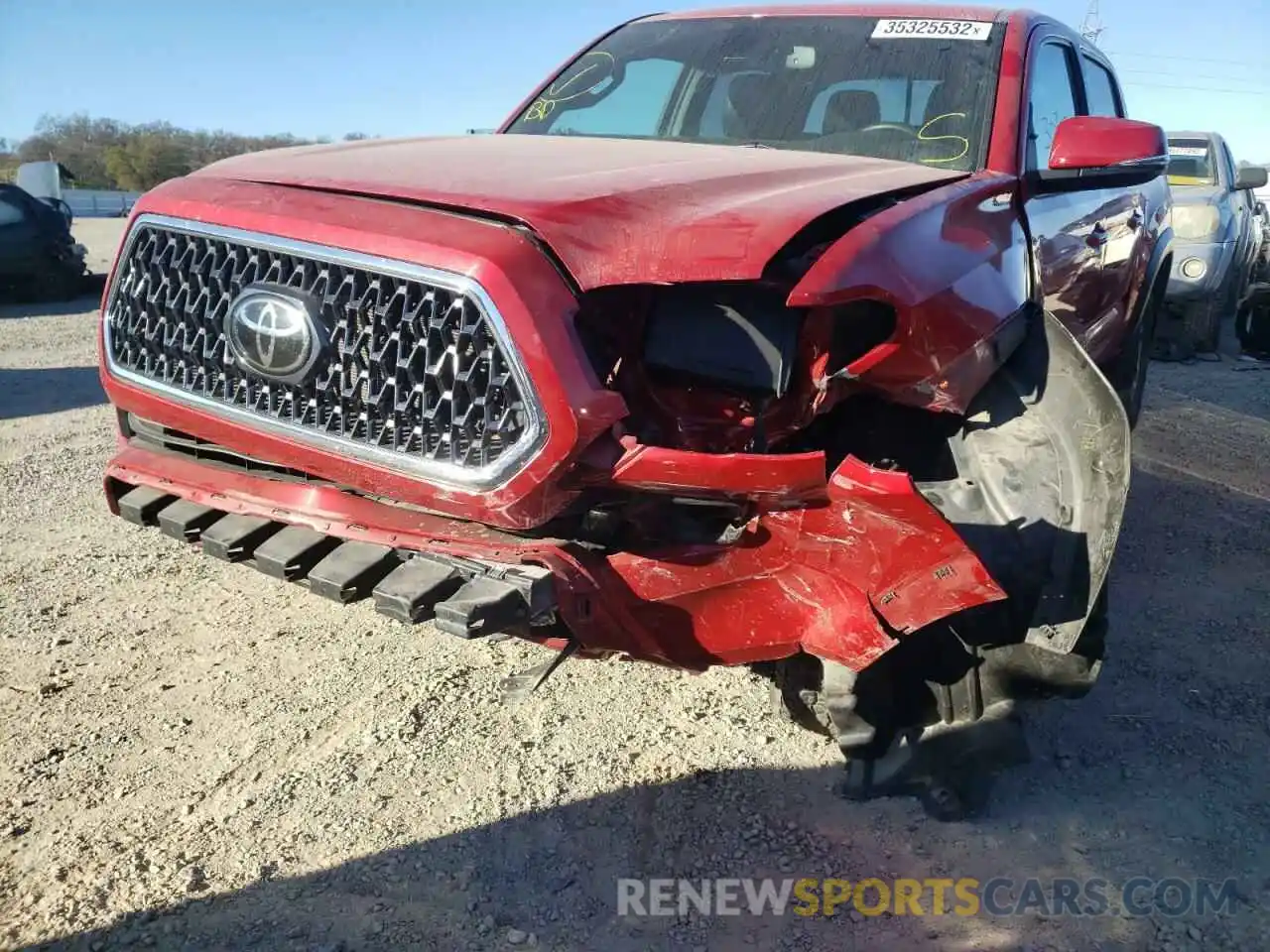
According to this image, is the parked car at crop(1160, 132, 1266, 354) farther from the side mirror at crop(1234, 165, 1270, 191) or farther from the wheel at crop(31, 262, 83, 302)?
the wheel at crop(31, 262, 83, 302)

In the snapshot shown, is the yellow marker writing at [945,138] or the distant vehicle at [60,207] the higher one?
the yellow marker writing at [945,138]

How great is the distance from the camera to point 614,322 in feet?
7.24

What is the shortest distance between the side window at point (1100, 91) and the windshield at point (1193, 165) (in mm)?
5666

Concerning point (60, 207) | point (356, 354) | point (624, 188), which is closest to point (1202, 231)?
point (624, 188)

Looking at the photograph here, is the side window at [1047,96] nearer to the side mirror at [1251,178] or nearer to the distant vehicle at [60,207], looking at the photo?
the side mirror at [1251,178]

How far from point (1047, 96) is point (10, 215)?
39.9 ft

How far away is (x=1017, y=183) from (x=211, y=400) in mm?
2360

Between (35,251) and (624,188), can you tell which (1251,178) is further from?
(35,251)

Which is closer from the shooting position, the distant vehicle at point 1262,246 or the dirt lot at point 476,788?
the dirt lot at point 476,788

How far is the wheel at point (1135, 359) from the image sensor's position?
15.6 ft

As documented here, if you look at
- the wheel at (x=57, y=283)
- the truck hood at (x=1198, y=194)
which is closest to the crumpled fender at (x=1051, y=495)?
the truck hood at (x=1198, y=194)

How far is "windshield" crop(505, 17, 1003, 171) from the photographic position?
10.8 feet

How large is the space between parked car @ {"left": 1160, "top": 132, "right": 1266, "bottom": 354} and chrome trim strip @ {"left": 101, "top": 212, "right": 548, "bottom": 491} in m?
8.36

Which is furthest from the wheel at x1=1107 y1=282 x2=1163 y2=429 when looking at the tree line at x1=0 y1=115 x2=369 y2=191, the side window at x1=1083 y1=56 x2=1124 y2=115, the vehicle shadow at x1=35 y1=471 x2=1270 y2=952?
the tree line at x1=0 y1=115 x2=369 y2=191
